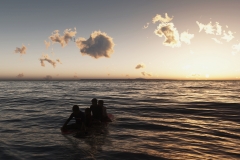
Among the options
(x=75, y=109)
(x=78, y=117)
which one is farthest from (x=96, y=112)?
(x=75, y=109)

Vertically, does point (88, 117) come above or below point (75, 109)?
below

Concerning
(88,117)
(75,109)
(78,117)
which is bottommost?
(88,117)

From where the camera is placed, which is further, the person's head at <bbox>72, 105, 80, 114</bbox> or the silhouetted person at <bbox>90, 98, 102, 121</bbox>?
the silhouetted person at <bbox>90, 98, 102, 121</bbox>

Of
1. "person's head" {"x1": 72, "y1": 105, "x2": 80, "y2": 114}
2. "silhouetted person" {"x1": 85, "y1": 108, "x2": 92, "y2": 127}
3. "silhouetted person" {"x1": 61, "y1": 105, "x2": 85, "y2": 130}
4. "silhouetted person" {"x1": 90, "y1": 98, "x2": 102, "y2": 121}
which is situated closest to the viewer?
"person's head" {"x1": 72, "y1": 105, "x2": 80, "y2": 114}

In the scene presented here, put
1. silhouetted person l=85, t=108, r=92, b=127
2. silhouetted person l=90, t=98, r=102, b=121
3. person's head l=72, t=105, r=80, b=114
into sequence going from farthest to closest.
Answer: silhouetted person l=90, t=98, r=102, b=121
silhouetted person l=85, t=108, r=92, b=127
person's head l=72, t=105, r=80, b=114

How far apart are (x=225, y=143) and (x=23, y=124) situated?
13777mm

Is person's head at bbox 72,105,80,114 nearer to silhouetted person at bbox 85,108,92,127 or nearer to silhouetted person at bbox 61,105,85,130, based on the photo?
silhouetted person at bbox 61,105,85,130

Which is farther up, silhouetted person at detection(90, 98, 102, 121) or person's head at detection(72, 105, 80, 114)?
person's head at detection(72, 105, 80, 114)

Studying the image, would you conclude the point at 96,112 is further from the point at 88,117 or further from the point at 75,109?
the point at 75,109

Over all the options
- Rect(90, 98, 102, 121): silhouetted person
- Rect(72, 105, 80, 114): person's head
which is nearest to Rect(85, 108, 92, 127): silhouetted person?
Rect(72, 105, 80, 114): person's head

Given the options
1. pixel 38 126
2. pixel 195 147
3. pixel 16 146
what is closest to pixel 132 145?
pixel 195 147

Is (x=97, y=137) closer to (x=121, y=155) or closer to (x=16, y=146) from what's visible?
(x=121, y=155)

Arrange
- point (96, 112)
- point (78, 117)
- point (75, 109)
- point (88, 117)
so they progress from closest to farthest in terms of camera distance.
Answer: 1. point (75, 109)
2. point (78, 117)
3. point (88, 117)
4. point (96, 112)

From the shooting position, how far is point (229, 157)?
8.19 m
